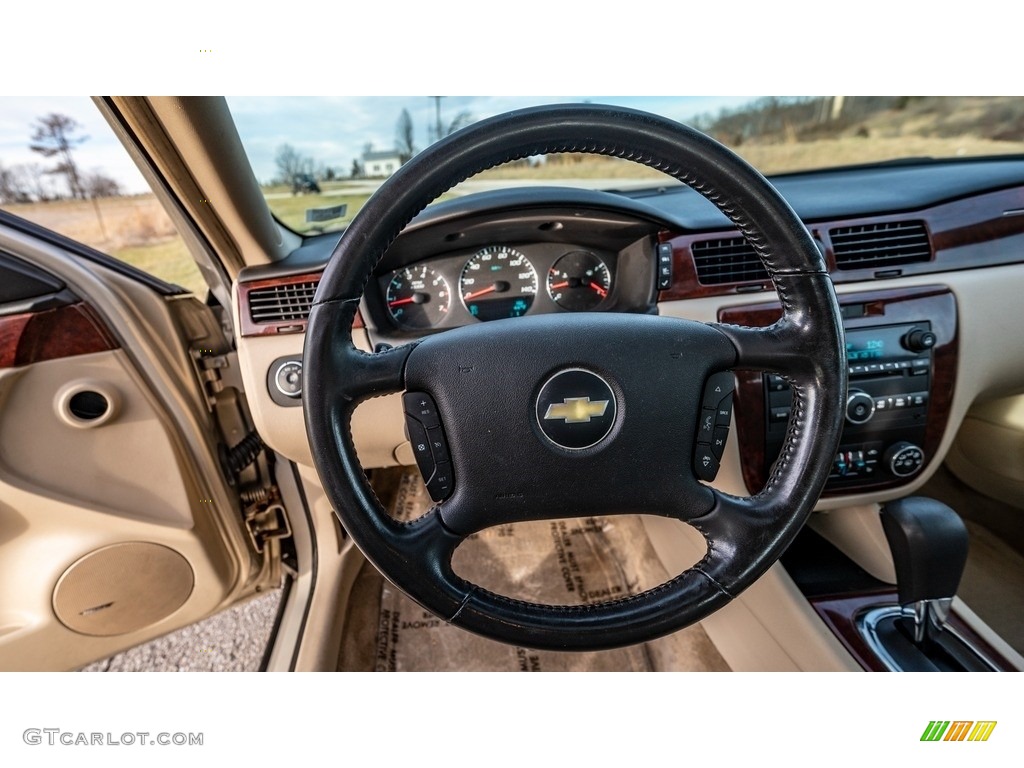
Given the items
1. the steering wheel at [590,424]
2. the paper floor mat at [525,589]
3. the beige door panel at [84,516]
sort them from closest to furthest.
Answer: the steering wheel at [590,424]
the beige door panel at [84,516]
the paper floor mat at [525,589]

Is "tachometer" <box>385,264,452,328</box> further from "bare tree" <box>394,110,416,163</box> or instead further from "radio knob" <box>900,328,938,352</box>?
"radio knob" <box>900,328,938,352</box>

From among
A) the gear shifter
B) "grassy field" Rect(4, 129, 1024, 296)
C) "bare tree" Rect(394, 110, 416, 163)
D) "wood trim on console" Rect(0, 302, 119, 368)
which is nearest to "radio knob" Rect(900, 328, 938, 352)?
the gear shifter

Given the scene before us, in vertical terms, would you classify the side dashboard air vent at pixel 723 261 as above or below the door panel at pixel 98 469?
above

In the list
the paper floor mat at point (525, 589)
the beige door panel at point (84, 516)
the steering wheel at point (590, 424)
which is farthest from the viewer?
the paper floor mat at point (525, 589)

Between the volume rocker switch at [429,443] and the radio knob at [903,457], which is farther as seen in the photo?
the radio knob at [903,457]

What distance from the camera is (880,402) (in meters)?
1.30

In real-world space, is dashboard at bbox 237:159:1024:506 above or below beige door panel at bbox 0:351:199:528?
above

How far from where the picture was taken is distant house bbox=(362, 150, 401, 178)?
1.33 meters

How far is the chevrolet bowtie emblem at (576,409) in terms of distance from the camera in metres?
0.84

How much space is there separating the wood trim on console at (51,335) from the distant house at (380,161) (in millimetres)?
652

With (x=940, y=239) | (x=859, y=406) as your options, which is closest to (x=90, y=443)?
(x=859, y=406)

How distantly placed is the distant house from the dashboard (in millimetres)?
208

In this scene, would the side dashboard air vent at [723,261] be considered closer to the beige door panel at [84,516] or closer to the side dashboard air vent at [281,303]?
the side dashboard air vent at [281,303]

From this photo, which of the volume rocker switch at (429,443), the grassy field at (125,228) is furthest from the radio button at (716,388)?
the grassy field at (125,228)
